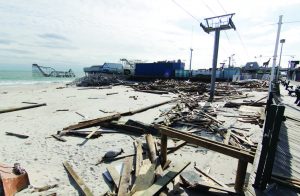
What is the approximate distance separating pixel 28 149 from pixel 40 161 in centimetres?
154

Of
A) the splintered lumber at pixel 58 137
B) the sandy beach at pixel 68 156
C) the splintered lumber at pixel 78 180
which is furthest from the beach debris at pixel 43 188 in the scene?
the splintered lumber at pixel 58 137

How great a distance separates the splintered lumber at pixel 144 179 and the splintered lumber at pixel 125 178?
273mm

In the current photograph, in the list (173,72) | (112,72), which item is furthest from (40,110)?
(112,72)

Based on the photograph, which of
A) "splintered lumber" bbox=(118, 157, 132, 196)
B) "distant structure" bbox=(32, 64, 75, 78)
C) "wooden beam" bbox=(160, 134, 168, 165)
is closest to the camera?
"splintered lumber" bbox=(118, 157, 132, 196)

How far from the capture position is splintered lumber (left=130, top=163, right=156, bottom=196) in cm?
547

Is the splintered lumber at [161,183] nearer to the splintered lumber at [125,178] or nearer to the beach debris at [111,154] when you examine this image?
the splintered lumber at [125,178]

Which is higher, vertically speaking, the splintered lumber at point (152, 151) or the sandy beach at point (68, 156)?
the splintered lumber at point (152, 151)

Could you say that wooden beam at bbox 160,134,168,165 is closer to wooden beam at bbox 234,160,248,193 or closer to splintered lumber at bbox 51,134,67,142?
wooden beam at bbox 234,160,248,193

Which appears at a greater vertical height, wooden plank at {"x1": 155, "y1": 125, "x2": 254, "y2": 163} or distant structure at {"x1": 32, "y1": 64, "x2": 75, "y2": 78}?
wooden plank at {"x1": 155, "y1": 125, "x2": 254, "y2": 163}

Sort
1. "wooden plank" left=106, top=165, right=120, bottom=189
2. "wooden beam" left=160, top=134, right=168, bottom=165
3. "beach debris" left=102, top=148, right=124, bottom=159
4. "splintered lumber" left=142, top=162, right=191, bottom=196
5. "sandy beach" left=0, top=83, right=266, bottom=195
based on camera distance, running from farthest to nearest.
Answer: "beach debris" left=102, top=148, right=124, bottom=159 < "wooden beam" left=160, top=134, right=168, bottom=165 < "sandy beach" left=0, top=83, right=266, bottom=195 < "wooden plank" left=106, top=165, right=120, bottom=189 < "splintered lumber" left=142, top=162, right=191, bottom=196

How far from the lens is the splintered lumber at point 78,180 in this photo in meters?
5.88

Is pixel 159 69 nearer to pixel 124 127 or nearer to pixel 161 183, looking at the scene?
pixel 124 127

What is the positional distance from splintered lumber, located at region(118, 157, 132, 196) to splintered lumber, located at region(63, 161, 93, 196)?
2.54 ft

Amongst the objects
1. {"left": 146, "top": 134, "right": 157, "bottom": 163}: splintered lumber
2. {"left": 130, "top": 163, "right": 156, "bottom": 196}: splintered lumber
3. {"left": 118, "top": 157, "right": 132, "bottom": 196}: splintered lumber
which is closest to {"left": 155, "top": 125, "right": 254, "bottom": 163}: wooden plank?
{"left": 146, "top": 134, "right": 157, "bottom": 163}: splintered lumber
